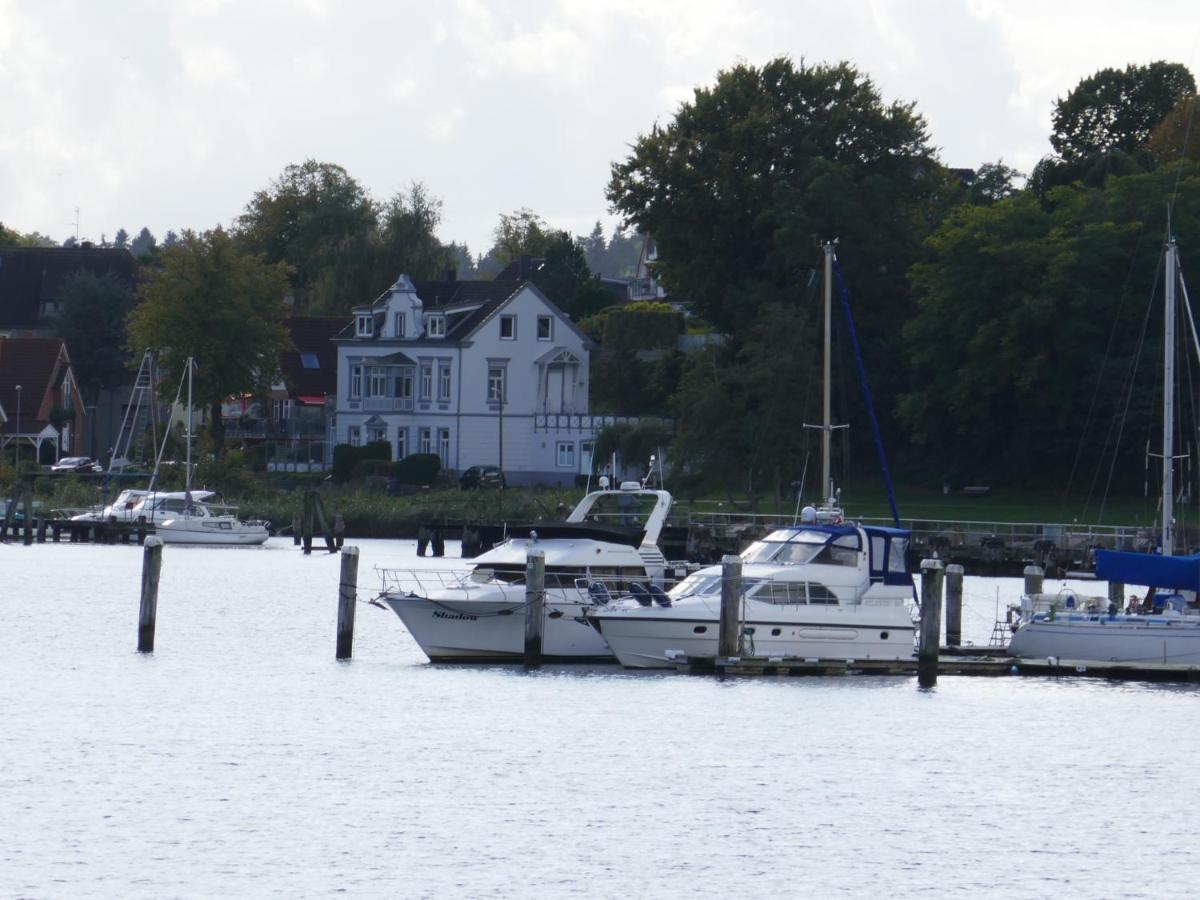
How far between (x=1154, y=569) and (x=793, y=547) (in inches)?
300

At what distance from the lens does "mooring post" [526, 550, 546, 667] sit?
4484 centimetres

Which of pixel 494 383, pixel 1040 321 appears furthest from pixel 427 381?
pixel 1040 321

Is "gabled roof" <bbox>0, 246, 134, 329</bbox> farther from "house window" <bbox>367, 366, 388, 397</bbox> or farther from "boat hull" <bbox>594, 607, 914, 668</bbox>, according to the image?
"boat hull" <bbox>594, 607, 914, 668</bbox>

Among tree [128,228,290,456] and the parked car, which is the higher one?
tree [128,228,290,456]

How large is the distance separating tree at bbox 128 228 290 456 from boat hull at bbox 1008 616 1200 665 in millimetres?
84817

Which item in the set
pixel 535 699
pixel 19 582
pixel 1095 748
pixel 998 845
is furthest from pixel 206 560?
pixel 998 845

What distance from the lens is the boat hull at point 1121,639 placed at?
46.8 m

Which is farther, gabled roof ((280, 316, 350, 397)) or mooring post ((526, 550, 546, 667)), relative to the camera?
gabled roof ((280, 316, 350, 397))

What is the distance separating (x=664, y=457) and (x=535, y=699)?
193 feet

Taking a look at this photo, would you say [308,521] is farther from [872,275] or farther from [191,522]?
[872,275]

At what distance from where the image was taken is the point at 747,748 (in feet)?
129

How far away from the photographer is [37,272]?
6555 inches

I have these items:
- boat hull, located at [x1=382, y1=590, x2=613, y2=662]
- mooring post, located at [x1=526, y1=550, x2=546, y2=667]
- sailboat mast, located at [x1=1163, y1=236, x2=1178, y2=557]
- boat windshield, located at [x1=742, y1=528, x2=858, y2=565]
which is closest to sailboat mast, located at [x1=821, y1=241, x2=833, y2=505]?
boat windshield, located at [x1=742, y1=528, x2=858, y2=565]

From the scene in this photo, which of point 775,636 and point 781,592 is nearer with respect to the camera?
point 775,636
